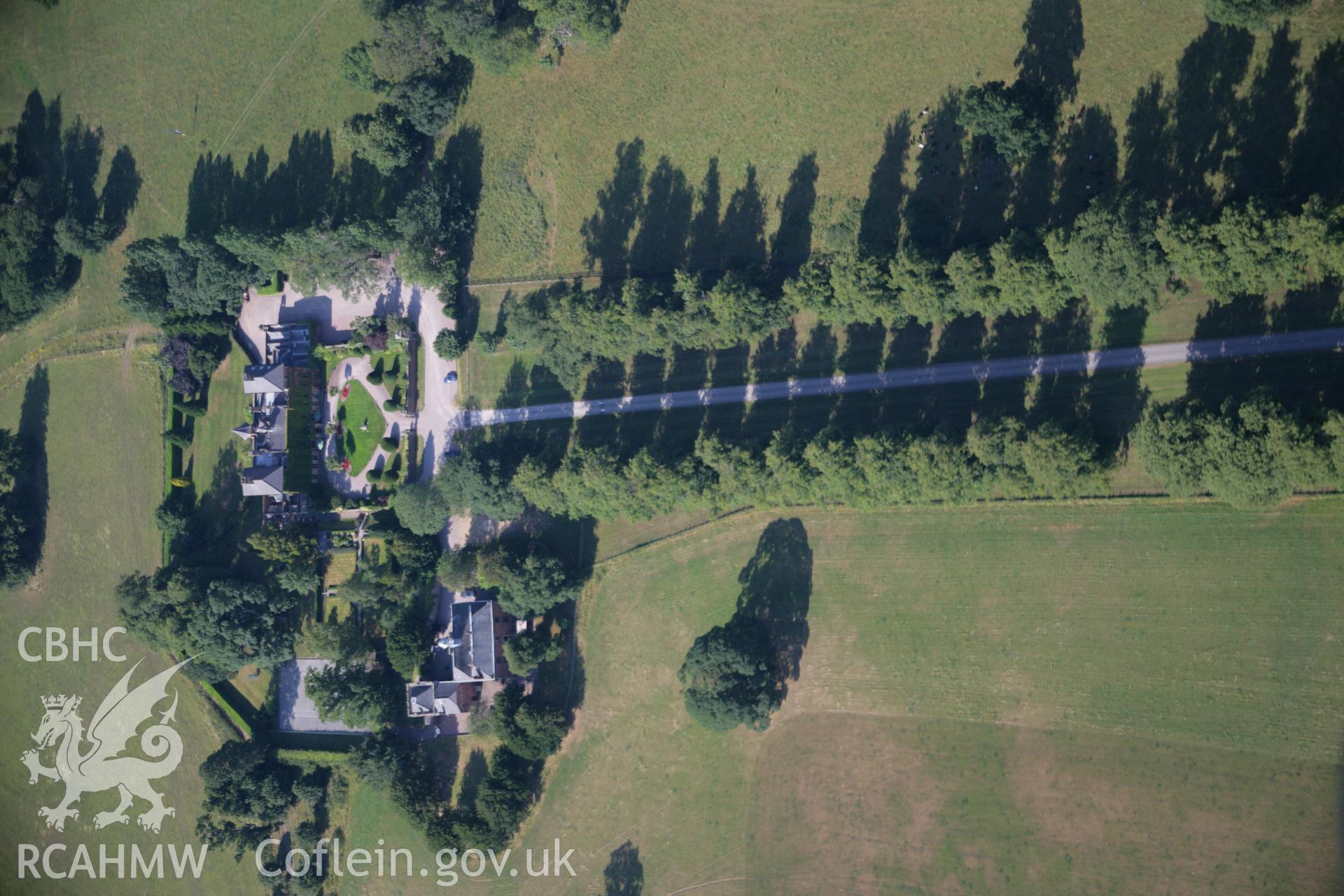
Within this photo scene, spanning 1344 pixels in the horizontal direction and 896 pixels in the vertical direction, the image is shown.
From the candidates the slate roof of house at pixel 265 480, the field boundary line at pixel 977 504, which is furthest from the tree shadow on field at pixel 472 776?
the slate roof of house at pixel 265 480

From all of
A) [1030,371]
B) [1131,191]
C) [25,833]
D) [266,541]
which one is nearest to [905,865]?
[1030,371]

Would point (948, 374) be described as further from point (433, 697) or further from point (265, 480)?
point (265, 480)

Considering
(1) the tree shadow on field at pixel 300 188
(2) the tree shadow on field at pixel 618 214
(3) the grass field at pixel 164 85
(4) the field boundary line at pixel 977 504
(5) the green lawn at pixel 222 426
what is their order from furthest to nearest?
(5) the green lawn at pixel 222 426
(3) the grass field at pixel 164 85
(1) the tree shadow on field at pixel 300 188
(2) the tree shadow on field at pixel 618 214
(4) the field boundary line at pixel 977 504

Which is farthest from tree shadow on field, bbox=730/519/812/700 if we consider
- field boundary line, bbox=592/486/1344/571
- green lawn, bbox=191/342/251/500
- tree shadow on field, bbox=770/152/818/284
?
green lawn, bbox=191/342/251/500

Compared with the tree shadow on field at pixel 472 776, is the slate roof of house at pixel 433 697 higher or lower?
higher

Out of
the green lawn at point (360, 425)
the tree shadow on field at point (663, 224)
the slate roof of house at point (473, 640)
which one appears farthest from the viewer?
the green lawn at point (360, 425)

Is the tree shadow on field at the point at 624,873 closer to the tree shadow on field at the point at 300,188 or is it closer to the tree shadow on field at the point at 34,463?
the tree shadow on field at the point at 300,188

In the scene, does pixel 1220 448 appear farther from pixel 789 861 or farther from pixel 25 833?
pixel 25 833
